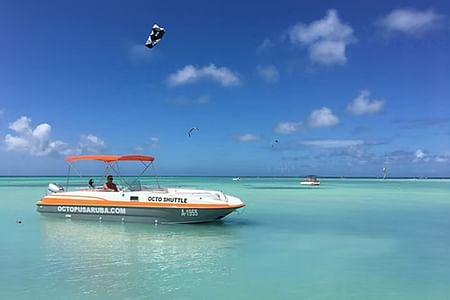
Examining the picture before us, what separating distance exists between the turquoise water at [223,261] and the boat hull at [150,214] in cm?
32

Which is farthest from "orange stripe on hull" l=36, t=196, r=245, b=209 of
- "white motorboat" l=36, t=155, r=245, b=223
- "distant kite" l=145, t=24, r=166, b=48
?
"distant kite" l=145, t=24, r=166, b=48

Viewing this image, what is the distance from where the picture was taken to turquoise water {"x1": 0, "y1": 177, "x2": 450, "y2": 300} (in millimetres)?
8742

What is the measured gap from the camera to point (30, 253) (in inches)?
485

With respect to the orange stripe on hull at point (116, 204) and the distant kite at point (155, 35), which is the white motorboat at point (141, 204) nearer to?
the orange stripe on hull at point (116, 204)

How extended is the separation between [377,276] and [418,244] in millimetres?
5246

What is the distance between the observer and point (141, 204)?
17344mm

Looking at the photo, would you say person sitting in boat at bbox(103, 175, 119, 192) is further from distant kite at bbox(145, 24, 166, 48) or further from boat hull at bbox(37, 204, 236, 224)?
distant kite at bbox(145, 24, 166, 48)

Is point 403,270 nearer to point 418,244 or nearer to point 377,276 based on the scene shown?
point 377,276

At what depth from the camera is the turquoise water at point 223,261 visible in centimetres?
874

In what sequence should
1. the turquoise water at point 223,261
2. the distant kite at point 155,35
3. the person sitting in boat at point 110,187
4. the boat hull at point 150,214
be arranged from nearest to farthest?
the turquoise water at point 223,261 → the distant kite at point 155,35 → the boat hull at point 150,214 → the person sitting in boat at point 110,187

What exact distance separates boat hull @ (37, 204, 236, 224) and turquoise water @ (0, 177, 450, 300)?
1.06 ft

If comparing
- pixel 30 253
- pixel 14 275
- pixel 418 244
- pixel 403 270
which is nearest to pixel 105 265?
pixel 14 275

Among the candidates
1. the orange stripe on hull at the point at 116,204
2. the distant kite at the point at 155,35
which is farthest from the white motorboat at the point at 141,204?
the distant kite at the point at 155,35

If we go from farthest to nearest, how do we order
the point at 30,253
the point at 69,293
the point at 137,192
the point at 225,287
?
the point at 137,192
the point at 30,253
the point at 225,287
the point at 69,293
